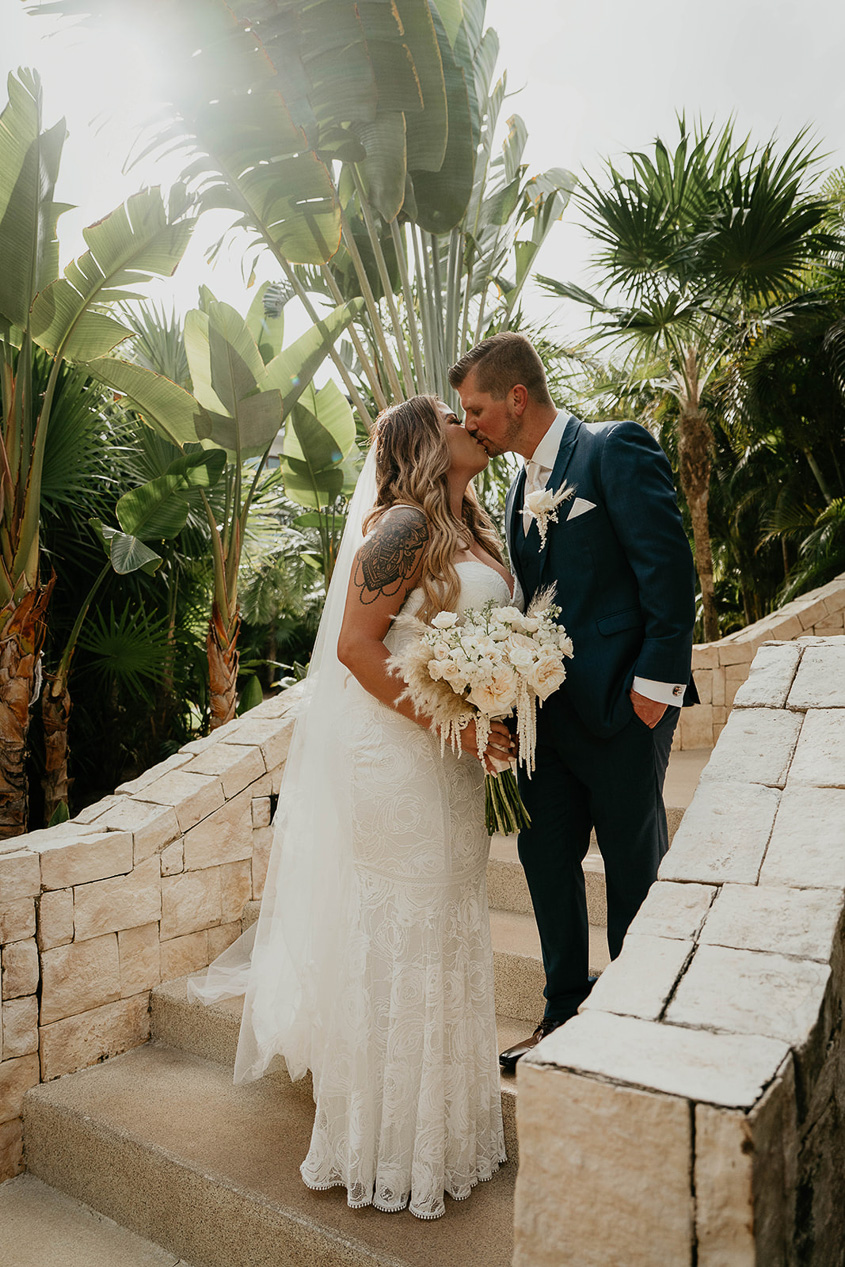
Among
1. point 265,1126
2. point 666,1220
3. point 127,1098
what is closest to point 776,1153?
point 666,1220

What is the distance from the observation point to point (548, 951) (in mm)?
2578

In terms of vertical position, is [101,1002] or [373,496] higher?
[373,496]

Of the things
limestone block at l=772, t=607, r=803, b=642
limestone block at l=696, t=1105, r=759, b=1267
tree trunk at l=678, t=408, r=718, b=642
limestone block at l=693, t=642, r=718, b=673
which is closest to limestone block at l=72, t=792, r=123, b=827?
limestone block at l=696, t=1105, r=759, b=1267

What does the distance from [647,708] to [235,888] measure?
7.21ft

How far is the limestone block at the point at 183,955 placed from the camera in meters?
3.48

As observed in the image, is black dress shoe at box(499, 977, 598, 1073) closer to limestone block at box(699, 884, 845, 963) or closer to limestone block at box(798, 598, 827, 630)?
limestone block at box(699, 884, 845, 963)

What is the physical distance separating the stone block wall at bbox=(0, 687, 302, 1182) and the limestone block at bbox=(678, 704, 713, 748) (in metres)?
3.59

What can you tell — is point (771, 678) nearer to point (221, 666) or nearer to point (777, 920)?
point (777, 920)

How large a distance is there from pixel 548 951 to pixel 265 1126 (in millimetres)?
1065

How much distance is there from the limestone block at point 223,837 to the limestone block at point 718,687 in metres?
4.04

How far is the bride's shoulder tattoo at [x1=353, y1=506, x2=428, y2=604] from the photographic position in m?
2.30

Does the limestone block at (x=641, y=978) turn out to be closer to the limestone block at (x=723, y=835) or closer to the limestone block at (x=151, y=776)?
the limestone block at (x=723, y=835)

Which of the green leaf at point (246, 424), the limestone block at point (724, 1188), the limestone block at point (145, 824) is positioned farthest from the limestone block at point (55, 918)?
the green leaf at point (246, 424)

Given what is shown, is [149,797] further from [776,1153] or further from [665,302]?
[665,302]
